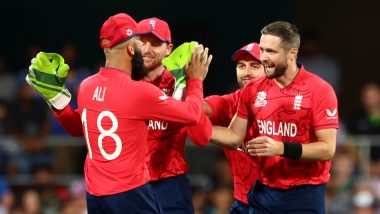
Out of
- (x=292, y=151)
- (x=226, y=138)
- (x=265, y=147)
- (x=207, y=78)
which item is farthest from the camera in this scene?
(x=207, y=78)

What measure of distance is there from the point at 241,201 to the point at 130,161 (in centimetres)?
118

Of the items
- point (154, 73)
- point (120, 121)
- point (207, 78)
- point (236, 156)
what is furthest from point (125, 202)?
point (207, 78)

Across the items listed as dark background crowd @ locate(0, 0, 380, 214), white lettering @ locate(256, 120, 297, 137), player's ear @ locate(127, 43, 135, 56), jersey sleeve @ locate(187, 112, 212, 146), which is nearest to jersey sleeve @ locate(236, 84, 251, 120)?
white lettering @ locate(256, 120, 297, 137)

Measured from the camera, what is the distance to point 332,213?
10.6 meters

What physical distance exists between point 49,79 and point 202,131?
0.99 meters

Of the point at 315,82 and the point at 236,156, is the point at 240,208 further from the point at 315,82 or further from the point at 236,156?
the point at 315,82

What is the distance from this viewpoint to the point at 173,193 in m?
7.10

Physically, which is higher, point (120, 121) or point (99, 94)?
point (99, 94)

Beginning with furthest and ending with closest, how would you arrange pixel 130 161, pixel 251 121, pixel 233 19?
1. pixel 233 19
2. pixel 251 121
3. pixel 130 161

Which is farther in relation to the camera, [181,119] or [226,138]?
[226,138]

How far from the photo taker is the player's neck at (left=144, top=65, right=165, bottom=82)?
7035mm

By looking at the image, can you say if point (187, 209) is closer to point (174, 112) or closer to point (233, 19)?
point (174, 112)

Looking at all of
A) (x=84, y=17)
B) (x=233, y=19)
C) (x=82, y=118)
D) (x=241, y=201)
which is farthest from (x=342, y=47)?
(x=82, y=118)

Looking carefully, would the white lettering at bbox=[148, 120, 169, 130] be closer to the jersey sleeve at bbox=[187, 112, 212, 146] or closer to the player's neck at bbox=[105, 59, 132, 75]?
the jersey sleeve at bbox=[187, 112, 212, 146]
